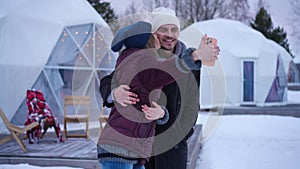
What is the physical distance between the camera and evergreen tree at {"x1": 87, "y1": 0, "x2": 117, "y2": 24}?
25.2 m

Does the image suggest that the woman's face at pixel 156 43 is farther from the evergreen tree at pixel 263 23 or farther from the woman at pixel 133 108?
the evergreen tree at pixel 263 23

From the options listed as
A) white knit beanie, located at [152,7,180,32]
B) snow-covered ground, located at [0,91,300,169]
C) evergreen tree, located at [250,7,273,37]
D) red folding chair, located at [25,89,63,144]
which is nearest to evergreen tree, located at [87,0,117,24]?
evergreen tree, located at [250,7,273,37]

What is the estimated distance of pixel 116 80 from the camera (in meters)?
1.33

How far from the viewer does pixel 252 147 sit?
17.4 ft

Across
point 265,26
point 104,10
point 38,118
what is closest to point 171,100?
point 38,118

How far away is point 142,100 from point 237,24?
1489cm

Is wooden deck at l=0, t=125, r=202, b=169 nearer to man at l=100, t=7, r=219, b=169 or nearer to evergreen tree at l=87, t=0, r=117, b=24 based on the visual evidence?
man at l=100, t=7, r=219, b=169

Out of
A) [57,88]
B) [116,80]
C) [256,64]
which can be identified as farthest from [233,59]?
[116,80]

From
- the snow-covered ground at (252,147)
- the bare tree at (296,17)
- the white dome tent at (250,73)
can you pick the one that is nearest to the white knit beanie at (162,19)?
the snow-covered ground at (252,147)

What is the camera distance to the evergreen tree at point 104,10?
82.6 ft

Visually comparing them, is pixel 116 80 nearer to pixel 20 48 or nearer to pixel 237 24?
pixel 20 48

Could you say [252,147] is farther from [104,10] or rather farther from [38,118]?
[104,10]

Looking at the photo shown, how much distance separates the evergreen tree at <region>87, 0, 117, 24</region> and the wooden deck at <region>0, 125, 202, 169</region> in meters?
20.9

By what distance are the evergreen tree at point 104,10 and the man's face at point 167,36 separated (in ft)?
79.3
